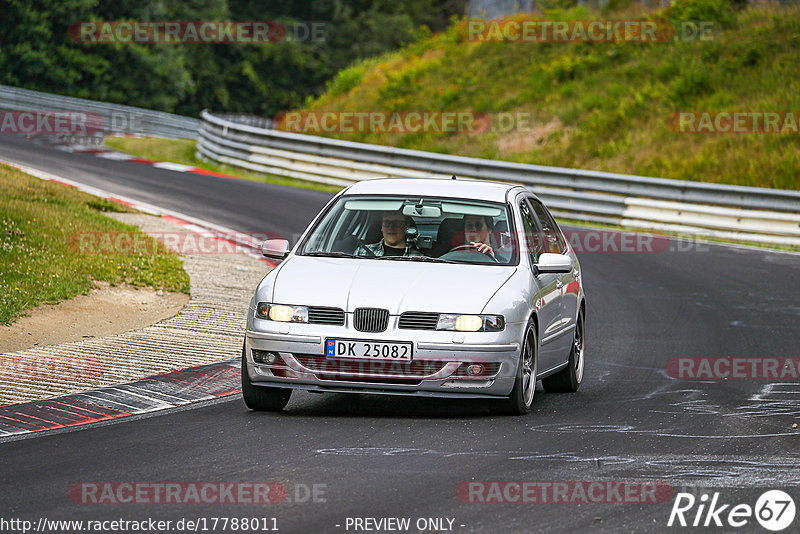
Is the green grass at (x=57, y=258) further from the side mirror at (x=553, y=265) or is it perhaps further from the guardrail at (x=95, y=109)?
the guardrail at (x=95, y=109)

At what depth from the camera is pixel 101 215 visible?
1775 centimetres

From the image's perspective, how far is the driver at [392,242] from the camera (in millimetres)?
9297

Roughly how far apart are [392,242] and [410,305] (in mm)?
1219

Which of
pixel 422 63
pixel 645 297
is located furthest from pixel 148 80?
pixel 645 297

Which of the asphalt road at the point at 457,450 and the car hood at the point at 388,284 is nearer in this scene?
the asphalt road at the point at 457,450

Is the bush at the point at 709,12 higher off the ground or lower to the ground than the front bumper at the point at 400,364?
higher

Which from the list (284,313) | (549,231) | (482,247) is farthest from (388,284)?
(549,231)

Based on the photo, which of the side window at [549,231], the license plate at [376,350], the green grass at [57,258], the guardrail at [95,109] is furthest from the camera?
the guardrail at [95,109]

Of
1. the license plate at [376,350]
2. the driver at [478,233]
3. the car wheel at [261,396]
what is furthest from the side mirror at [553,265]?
the car wheel at [261,396]

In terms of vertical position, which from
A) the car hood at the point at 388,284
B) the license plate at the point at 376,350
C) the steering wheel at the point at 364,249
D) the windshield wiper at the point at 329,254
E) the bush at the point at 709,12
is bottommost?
the license plate at the point at 376,350

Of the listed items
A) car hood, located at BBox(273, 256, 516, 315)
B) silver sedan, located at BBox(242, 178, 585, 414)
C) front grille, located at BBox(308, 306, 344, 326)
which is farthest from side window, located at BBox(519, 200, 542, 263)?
front grille, located at BBox(308, 306, 344, 326)

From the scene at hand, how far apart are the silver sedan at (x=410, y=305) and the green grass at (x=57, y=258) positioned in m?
4.04

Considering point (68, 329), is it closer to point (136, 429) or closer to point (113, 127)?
Result: point (136, 429)

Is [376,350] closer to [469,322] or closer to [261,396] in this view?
[469,322]
